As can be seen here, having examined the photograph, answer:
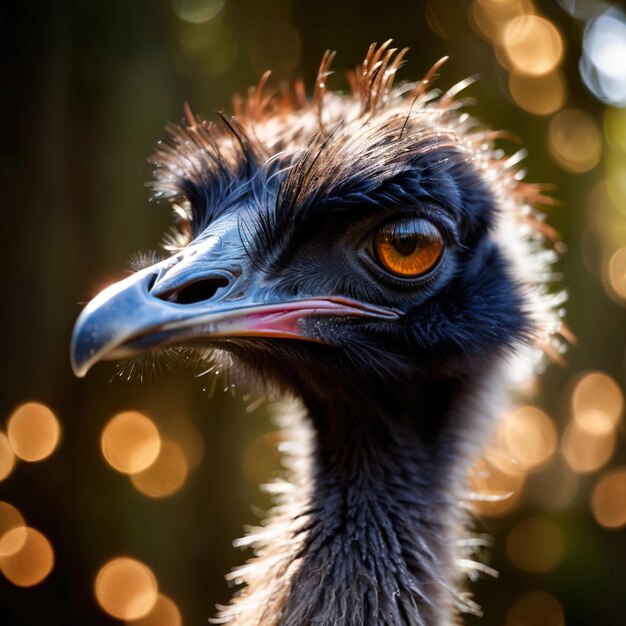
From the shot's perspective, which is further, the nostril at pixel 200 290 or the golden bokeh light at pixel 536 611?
the golden bokeh light at pixel 536 611

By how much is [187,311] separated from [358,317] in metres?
0.48

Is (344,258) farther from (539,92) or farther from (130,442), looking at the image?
(539,92)

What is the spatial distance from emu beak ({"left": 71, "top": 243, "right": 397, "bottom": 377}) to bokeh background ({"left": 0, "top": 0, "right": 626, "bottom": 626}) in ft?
6.13

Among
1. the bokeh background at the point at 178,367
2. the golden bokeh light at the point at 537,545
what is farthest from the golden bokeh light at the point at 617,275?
the golden bokeh light at the point at 537,545

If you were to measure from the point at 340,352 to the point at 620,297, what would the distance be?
3657 mm

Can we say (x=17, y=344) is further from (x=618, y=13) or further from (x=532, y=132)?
(x=618, y=13)

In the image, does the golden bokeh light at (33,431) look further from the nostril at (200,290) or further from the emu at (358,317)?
the nostril at (200,290)

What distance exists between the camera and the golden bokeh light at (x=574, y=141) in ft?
15.9

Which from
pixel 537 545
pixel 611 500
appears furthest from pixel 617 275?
pixel 537 545

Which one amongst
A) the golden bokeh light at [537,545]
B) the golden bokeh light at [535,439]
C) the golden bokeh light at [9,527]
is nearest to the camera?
the golden bokeh light at [9,527]

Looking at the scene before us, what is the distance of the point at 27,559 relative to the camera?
399cm

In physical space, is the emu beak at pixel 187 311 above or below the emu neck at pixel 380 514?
above

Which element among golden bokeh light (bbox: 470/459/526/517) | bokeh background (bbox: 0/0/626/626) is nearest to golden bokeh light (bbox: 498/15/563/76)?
bokeh background (bbox: 0/0/626/626)

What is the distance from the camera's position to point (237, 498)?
14.3 feet
